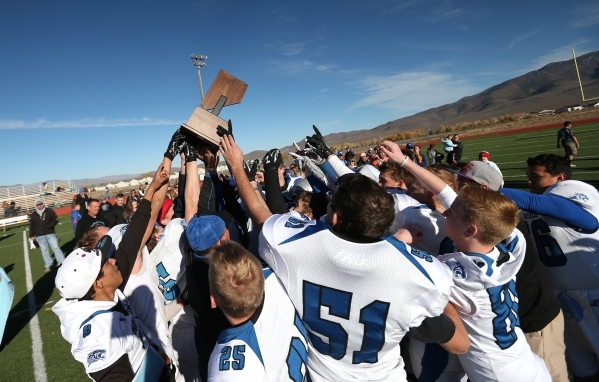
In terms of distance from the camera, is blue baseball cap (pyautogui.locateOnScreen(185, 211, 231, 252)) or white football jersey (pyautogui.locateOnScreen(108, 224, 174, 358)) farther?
white football jersey (pyautogui.locateOnScreen(108, 224, 174, 358))

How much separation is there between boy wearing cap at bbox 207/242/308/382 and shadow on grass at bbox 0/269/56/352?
640cm

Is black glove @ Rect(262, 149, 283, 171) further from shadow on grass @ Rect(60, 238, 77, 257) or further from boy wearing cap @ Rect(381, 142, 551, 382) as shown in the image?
shadow on grass @ Rect(60, 238, 77, 257)

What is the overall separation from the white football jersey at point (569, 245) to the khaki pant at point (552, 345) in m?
0.54

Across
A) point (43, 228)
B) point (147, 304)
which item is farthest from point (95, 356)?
point (43, 228)

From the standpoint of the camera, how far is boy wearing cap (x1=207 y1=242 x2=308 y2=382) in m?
1.46

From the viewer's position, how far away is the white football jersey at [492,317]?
72.4 inches

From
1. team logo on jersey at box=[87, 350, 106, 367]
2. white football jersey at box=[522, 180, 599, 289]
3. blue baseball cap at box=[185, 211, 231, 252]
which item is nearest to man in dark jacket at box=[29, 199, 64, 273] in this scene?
team logo on jersey at box=[87, 350, 106, 367]

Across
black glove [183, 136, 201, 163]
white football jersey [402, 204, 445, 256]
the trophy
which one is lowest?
white football jersey [402, 204, 445, 256]

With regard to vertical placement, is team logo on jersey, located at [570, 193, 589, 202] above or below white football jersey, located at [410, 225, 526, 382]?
above

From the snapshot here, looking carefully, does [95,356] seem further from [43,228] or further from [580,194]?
[43,228]

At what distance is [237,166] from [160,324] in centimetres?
157

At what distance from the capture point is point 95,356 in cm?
204

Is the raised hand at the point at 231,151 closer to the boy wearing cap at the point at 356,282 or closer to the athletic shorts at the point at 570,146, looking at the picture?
the boy wearing cap at the point at 356,282

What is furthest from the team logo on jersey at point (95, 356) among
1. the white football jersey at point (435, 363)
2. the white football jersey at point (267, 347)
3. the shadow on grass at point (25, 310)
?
the shadow on grass at point (25, 310)
